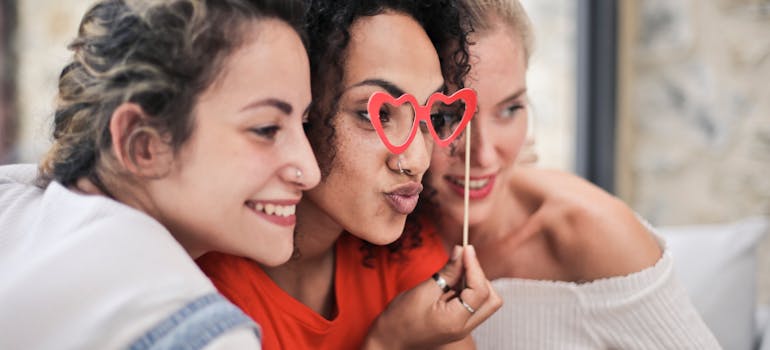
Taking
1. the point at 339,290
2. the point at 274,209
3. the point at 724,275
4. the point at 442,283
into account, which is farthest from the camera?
the point at 724,275

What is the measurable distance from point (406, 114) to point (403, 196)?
5.4 inches

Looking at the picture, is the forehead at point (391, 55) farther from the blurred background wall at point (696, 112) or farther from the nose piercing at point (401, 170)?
the blurred background wall at point (696, 112)

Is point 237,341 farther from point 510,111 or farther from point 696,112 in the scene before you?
point 696,112

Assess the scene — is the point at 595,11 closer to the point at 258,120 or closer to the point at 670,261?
the point at 670,261

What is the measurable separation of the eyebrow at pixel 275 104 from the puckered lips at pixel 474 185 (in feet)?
1.65

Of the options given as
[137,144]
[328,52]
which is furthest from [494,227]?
[137,144]

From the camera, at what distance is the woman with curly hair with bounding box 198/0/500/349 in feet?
Result: 3.63

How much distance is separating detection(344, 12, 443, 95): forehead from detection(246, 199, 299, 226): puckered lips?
0.70 ft

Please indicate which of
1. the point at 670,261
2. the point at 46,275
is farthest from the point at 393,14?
the point at 670,261

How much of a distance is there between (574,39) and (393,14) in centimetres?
217

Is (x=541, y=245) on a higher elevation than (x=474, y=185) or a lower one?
lower

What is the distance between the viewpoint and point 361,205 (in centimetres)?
113

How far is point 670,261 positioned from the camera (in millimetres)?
1466

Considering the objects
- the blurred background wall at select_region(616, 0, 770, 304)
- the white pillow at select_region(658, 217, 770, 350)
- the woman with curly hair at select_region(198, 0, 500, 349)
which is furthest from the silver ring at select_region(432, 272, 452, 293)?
the blurred background wall at select_region(616, 0, 770, 304)
